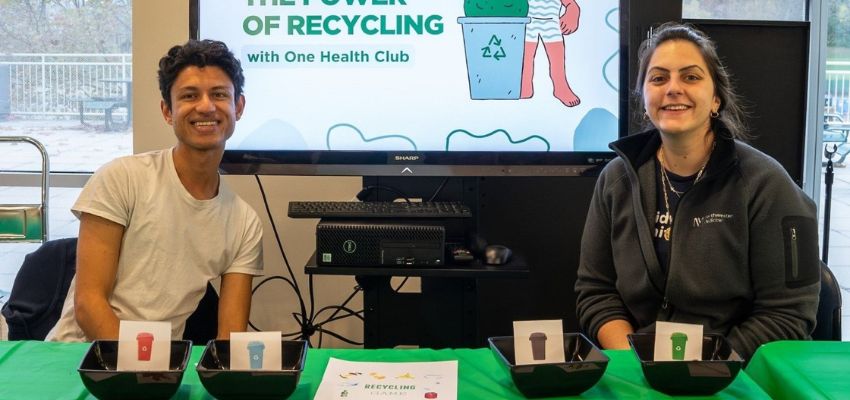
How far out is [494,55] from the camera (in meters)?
2.38

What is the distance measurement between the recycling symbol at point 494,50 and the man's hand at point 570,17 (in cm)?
19

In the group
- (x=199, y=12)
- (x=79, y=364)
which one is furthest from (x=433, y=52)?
(x=79, y=364)

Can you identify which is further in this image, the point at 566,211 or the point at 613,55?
the point at 566,211

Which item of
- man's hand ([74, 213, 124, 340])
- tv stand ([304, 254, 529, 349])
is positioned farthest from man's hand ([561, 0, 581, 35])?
man's hand ([74, 213, 124, 340])

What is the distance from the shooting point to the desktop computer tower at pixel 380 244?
2105 mm

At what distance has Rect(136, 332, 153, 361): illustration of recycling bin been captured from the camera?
1.26 m

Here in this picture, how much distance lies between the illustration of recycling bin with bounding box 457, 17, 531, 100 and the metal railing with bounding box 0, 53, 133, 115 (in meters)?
1.64

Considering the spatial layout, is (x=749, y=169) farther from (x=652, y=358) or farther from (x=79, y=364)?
(x=79, y=364)

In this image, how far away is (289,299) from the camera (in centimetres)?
314

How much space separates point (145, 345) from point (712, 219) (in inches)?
48.7

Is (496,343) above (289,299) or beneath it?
above

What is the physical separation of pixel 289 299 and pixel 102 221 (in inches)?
52.3

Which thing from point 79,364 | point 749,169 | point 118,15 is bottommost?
point 79,364

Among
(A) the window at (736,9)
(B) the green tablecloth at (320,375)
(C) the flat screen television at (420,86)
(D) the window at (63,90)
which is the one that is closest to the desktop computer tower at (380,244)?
(C) the flat screen television at (420,86)
